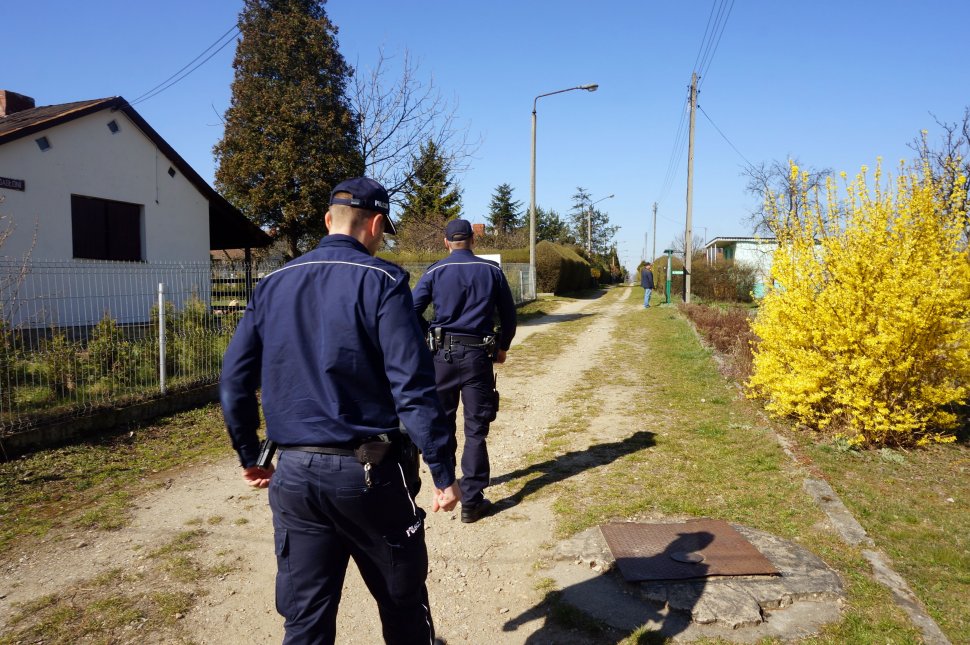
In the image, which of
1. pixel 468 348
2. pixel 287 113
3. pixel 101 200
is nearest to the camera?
pixel 468 348

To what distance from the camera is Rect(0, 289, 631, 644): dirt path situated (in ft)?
10.5

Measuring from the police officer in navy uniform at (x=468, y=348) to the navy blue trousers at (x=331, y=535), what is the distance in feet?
7.31

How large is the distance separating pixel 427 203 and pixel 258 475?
35133 mm

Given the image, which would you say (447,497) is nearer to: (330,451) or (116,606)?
(330,451)

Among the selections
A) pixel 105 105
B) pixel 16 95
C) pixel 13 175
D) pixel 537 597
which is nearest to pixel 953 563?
pixel 537 597

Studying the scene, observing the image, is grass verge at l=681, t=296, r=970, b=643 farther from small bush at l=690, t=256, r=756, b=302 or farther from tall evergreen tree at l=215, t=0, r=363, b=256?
small bush at l=690, t=256, r=756, b=302

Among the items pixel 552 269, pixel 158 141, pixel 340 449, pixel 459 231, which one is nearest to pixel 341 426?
pixel 340 449

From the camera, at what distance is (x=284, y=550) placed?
2213 mm

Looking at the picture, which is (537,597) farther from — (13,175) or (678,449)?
(13,175)

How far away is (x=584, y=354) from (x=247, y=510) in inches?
338

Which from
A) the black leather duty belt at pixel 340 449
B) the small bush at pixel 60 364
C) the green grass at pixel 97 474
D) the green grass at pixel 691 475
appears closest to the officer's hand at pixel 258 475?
the black leather duty belt at pixel 340 449

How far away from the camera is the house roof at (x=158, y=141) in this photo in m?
11.0

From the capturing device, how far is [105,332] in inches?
279

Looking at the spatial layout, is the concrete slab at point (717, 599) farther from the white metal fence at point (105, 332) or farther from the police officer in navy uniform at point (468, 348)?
the white metal fence at point (105, 332)
